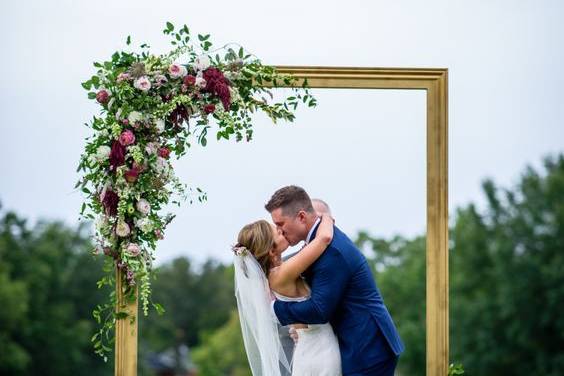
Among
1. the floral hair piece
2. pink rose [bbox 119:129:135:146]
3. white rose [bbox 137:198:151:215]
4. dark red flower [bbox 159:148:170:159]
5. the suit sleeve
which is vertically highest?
pink rose [bbox 119:129:135:146]

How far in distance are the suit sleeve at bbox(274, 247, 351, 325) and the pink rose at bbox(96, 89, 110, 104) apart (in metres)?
2.19

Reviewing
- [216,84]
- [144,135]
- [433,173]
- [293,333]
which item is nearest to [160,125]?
[144,135]

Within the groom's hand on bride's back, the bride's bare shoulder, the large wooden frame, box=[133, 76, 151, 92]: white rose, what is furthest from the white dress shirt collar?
box=[133, 76, 151, 92]: white rose

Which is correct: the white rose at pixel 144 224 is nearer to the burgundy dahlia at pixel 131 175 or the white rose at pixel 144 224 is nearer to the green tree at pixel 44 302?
the burgundy dahlia at pixel 131 175

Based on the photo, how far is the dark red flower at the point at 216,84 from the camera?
29.4 feet

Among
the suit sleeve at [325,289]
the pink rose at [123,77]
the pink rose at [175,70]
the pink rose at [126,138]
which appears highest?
the pink rose at [175,70]

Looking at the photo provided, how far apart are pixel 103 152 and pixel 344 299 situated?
89.0 inches

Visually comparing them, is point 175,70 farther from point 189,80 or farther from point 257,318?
point 257,318

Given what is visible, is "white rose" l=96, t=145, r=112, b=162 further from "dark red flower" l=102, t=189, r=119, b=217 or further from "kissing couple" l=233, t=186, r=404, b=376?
"kissing couple" l=233, t=186, r=404, b=376

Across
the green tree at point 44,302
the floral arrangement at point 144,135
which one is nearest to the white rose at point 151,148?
the floral arrangement at point 144,135

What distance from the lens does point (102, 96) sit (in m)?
8.78

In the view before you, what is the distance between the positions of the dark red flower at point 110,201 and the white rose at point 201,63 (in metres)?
1.26

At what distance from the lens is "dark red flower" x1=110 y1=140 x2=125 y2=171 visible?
342 inches

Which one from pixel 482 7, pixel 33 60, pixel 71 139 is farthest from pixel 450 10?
pixel 33 60
